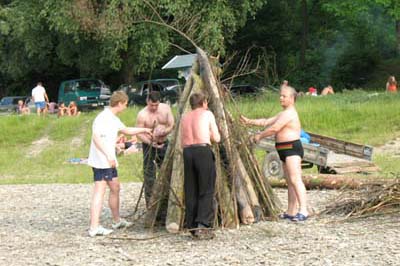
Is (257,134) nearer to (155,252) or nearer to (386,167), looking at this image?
(155,252)

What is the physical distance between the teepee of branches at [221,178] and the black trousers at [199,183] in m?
0.38

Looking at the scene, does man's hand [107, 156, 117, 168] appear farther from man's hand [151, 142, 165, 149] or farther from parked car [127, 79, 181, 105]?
parked car [127, 79, 181, 105]

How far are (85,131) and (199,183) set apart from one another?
19.3 metres

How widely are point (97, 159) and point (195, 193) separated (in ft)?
4.38

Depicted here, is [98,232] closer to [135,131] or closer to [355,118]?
[135,131]

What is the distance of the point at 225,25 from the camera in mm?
37719

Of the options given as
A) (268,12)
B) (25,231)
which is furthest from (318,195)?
(268,12)

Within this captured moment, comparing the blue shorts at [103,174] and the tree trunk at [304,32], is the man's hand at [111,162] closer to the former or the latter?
the blue shorts at [103,174]

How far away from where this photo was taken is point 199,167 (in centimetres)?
948

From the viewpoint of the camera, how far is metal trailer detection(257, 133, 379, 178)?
1648 centimetres

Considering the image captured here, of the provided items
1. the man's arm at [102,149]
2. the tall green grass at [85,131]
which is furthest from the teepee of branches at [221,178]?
the tall green grass at [85,131]

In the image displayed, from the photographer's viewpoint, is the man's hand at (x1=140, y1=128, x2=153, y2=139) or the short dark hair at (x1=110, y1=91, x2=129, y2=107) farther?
the man's hand at (x1=140, y1=128, x2=153, y2=139)

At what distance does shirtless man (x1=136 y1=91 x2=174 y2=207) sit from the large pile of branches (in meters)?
2.40

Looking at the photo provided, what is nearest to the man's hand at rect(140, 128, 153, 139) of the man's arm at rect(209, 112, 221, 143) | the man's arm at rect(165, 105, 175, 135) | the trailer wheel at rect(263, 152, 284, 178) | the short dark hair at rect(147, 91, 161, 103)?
the man's arm at rect(165, 105, 175, 135)
